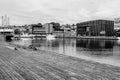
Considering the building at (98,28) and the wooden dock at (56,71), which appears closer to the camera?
the wooden dock at (56,71)

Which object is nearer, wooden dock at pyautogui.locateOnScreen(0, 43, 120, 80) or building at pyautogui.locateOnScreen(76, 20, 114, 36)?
wooden dock at pyautogui.locateOnScreen(0, 43, 120, 80)

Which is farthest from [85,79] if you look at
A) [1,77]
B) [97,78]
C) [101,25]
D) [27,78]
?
[101,25]

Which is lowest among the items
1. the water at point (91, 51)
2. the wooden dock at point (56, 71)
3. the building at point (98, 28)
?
the water at point (91, 51)

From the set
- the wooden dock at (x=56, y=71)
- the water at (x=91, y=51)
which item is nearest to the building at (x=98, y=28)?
the water at (x=91, y=51)

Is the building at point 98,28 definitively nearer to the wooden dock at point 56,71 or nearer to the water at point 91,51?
the water at point 91,51

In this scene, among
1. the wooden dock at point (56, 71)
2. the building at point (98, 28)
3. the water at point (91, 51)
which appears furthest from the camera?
the building at point (98, 28)

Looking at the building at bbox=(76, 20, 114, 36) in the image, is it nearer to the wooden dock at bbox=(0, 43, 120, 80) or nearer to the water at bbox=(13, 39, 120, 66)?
the water at bbox=(13, 39, 120, 66)

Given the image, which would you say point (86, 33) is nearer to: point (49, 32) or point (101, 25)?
point (101, 25)

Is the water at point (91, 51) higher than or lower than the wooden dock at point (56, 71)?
lower

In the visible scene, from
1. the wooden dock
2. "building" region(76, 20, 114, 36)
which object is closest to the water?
the wooden dock

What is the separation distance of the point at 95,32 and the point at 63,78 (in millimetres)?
119135

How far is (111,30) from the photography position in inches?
4783

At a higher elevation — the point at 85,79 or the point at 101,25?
the point at 101,25

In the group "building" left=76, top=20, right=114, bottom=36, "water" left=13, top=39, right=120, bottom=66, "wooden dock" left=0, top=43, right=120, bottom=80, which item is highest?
"building" left=76, top=20, right=114, bottom=36
